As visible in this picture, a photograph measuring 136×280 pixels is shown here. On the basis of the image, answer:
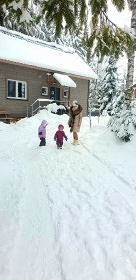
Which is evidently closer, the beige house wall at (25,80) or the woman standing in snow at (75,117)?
the woman standing in snow at (75,117)

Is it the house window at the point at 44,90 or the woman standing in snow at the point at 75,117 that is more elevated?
the house window at the point at 44,90

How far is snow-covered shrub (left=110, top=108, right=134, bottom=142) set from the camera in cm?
805

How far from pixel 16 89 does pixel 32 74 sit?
1.78 metres

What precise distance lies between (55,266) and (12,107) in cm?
1586

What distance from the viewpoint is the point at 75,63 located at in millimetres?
23297

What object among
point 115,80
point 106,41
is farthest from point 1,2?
point 115,80

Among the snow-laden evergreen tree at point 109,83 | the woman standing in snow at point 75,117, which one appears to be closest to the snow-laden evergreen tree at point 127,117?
the woman standing in snow at point 75,117

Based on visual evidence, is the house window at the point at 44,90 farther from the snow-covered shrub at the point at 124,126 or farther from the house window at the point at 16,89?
the snow-covered shrub at the point at 124,126

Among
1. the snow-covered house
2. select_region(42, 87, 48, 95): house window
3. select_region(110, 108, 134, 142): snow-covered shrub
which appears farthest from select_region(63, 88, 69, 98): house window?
select_region(110, 108, 134, 142): snow-covered shrub

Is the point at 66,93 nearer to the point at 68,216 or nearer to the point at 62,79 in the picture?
the point at 62,79

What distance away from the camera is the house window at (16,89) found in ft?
58.1

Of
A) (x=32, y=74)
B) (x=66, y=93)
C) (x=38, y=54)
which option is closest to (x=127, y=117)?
(x=32, y=74)

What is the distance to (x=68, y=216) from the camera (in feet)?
12.8

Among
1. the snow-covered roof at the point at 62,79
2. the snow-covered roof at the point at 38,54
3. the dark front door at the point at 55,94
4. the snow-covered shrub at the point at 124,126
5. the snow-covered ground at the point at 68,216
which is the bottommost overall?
the snow-covered ground at the point at 68,216
